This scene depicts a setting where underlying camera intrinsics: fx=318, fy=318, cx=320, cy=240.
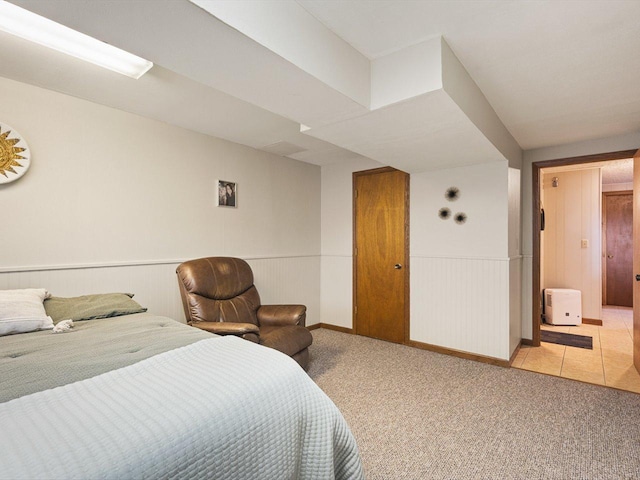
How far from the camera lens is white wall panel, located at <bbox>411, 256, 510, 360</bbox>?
3193 millimetres

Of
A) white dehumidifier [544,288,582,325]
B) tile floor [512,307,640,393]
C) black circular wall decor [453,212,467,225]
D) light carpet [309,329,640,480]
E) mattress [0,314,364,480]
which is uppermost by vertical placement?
black circular wall decor [453,212,467,225]

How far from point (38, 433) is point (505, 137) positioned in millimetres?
3659

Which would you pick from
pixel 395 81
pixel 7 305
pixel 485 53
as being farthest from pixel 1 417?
pixel 485 53

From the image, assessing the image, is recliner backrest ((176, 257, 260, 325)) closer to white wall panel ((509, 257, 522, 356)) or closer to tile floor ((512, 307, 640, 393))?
white wall panel ((509, 257, 522, 356))

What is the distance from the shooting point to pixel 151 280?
9.43 ft

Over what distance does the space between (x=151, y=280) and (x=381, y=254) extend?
260 cm

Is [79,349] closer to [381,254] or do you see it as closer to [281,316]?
[281,316]

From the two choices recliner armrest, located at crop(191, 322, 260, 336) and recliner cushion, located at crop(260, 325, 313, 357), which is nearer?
recliner armrest, located at crop(191, 322, 260, 336)

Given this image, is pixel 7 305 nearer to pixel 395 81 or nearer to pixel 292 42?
pixel 292 42

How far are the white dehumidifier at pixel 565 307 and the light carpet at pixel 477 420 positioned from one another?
2.30 metres

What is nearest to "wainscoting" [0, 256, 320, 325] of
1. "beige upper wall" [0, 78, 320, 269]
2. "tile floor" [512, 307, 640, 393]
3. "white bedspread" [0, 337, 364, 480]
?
"beige upper wall" [0, 78, 320, 269]

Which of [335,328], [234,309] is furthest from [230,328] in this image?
[335,328]

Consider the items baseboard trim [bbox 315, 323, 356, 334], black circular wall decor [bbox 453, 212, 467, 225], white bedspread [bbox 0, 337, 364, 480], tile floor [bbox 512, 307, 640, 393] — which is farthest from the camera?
baseboard trim [bbox 315, 323, 356, 334]

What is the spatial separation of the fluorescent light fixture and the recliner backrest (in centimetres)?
158
